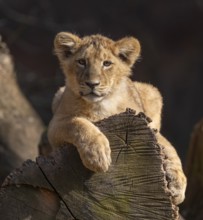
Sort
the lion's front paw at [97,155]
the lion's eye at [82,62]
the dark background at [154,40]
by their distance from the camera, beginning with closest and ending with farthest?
the lion's front paw at [97,155] < the lion's eye at [82,62] < the dark background at [154,40]

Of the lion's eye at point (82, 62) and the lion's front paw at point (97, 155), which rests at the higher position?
the lion's eye at point (82, 62)

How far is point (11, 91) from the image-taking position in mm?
8688

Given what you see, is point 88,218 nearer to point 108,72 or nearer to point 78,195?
point 78,195

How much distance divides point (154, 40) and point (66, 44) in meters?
8.42

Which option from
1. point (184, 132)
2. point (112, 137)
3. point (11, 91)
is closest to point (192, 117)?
point (184, 132)

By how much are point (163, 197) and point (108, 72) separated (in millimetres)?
1468

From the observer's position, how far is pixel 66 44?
6.76m

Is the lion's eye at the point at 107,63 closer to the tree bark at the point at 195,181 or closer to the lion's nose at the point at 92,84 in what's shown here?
the lion's nose at the point at 92,84

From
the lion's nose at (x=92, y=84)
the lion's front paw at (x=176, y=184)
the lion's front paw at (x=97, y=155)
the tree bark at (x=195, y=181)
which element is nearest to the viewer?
the lion's front paw at (x=97, y=155)

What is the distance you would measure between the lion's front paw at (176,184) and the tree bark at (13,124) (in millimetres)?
2234

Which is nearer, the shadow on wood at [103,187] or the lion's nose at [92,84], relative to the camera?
the shadow on wood at [103,187]

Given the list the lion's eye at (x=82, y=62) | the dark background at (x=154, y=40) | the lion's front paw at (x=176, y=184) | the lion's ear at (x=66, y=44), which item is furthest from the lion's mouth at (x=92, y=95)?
the dark background at (x=154, y=40)

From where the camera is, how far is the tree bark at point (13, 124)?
320 inches

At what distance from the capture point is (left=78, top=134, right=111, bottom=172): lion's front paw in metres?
5.37
